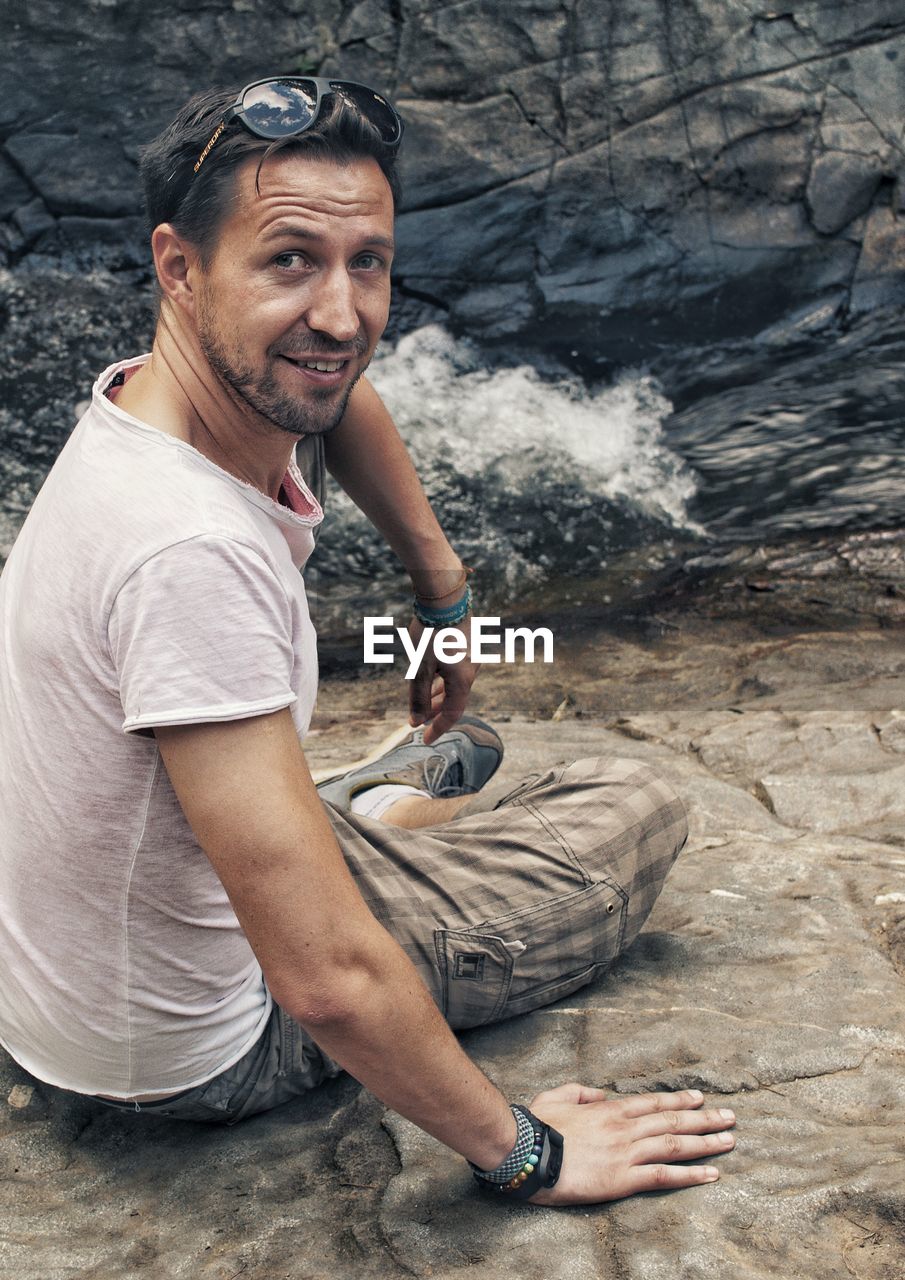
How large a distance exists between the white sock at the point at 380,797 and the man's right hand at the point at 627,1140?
0.78 metres

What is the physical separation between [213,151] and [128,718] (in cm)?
73

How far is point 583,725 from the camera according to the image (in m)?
3.51

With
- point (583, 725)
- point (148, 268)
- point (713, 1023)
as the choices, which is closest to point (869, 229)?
point (148, 268)

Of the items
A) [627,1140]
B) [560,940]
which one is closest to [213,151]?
[560,940]

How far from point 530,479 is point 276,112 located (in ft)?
13.7

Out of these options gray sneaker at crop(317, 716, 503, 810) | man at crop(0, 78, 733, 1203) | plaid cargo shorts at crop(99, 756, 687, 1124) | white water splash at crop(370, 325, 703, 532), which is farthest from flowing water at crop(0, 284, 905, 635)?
man at crop(0, 78, 733, 1203)

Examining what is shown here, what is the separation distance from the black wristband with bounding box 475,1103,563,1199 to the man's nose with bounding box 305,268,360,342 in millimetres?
979

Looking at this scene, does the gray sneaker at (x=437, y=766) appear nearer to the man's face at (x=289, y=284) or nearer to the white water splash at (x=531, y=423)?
the man's face at (x=289, y=284)

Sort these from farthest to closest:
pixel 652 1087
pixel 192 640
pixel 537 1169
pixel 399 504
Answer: pixel 399 504 → pixel 652 1087 → pixel 537 1169 → pixel 192 640

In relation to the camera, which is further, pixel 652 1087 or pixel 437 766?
pixel 437 766

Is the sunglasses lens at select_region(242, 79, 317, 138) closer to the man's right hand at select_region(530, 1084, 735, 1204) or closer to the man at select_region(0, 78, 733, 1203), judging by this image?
the man at select_region(0, 78, 733, 1203)

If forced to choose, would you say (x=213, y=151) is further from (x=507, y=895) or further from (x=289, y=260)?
(x=507, y=895)

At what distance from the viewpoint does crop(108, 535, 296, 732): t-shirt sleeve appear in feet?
4.42

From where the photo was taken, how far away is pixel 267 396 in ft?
5.36
